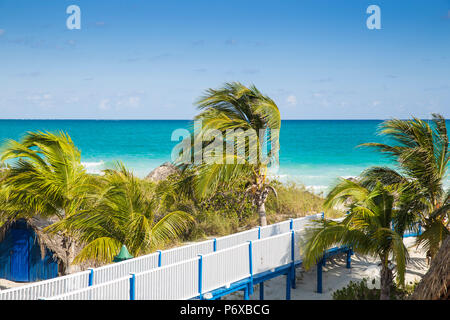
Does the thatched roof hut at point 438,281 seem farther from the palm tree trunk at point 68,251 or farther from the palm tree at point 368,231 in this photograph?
the palm tree trunk at point 68,251

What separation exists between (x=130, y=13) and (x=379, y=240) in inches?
2664

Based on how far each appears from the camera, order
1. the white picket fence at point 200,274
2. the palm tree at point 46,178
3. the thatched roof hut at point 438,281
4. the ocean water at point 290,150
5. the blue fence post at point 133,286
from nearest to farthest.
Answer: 1. the thatched roof hut at point 438,281
2. the white picket fence at point 200,274
3. the blue fence post at point 133,286
4. the palm tree at point 46,178
5. the ocean water at point 290,150

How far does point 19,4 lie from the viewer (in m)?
99.1

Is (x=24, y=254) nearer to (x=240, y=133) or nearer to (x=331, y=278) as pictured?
(x=240, y=133)

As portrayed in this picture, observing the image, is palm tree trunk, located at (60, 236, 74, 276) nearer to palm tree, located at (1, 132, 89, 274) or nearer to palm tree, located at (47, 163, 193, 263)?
palm tree, located at (1, 132, 89, 274)

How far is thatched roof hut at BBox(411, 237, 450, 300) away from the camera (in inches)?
215

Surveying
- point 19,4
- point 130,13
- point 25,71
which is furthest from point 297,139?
point 19,4

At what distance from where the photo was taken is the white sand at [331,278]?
11883 mm

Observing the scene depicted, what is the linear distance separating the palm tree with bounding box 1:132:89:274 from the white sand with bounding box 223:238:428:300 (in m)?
4.86

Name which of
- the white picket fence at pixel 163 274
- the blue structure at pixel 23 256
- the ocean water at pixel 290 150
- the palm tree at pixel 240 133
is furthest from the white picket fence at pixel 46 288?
the ocean water at pixel 290 150

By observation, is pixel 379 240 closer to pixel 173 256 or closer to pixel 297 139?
pixel 173 256

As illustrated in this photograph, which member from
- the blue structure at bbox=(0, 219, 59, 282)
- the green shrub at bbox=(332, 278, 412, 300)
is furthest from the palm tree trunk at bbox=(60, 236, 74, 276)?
the green shrub at bbox=(332, 278, 412, 300)

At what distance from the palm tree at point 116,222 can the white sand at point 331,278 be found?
11.3 ft

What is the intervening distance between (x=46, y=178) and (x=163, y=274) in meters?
3.53
